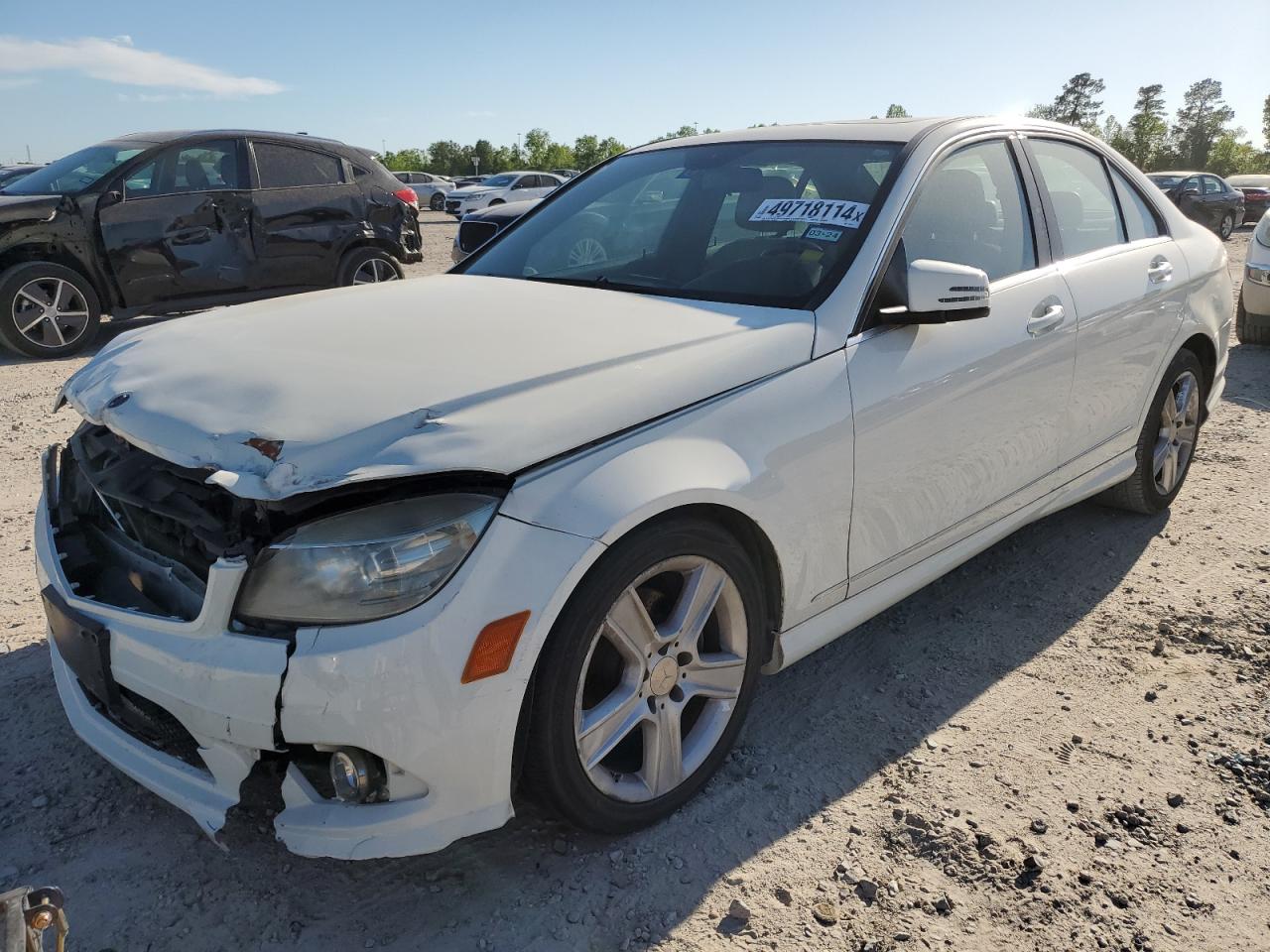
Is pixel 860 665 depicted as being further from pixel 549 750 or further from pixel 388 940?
pixel 388 940

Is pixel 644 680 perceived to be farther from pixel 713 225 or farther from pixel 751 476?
pixel 713 225

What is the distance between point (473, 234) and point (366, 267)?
5.15m

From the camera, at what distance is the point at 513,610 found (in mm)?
1940

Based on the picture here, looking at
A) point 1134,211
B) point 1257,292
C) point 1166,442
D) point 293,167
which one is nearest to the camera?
point 1134,211

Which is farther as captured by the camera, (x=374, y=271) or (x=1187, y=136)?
(x=1187, y=136)

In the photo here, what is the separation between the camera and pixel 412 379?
2197 mm

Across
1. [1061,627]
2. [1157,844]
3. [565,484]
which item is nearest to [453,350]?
[565,484]

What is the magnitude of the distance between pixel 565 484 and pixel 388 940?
106 cm

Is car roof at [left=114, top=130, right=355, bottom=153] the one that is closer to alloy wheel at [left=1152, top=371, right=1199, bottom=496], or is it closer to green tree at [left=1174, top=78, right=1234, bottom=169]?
alloy wheel at [left=1152, top=371, right=1199, bottom=496]

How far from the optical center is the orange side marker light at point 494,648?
1.92m

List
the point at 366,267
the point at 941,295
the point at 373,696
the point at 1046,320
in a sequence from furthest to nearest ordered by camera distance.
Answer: the point at 366,267 → the point at 1046,320 → the point at 941,295 → the point at 373,696

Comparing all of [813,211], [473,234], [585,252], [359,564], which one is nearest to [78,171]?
[473,234]

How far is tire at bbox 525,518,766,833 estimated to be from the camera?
6.85 ft

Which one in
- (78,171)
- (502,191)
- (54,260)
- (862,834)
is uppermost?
(78,171)
